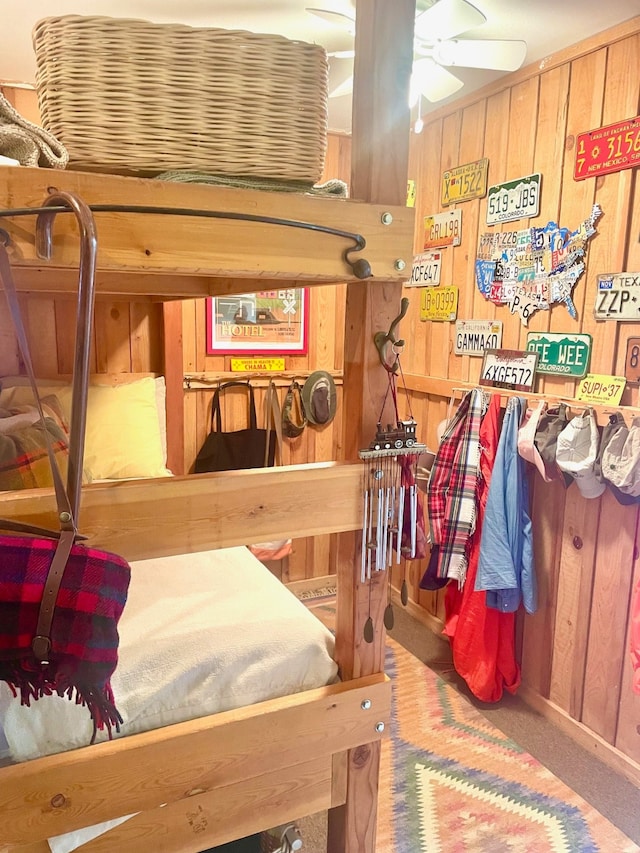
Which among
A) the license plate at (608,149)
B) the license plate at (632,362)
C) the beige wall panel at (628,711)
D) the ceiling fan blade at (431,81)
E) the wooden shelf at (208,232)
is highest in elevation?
the ceiling fan blade at (431,81)

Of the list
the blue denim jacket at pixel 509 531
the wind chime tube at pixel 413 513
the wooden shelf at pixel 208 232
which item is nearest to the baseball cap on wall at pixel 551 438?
the blue denim jacket at pixel 509 531

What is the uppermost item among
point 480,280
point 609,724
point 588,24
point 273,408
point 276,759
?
point 588,24

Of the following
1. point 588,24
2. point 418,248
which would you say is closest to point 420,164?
point 418,248

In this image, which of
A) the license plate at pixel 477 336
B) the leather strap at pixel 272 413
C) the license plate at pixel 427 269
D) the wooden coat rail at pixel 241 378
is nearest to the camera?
the license plate at pixel 477 336

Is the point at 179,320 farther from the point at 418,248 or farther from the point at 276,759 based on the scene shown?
the point at 276,759

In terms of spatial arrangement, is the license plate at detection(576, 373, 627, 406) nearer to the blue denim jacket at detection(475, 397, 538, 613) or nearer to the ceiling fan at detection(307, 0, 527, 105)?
the blue denim jacket at detection(475, 397, 538, 613)

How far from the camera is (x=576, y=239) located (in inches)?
87.1

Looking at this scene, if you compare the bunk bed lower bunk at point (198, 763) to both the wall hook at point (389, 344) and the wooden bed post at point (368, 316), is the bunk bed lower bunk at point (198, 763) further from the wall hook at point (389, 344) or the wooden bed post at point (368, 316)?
the wall hook at point (389, 344)

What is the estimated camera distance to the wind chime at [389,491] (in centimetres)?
100

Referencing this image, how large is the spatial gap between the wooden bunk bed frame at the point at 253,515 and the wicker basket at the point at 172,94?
0.08 m

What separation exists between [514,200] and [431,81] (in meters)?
0.54

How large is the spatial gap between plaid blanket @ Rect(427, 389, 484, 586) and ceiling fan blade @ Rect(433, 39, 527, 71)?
1126 mm

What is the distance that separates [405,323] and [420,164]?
0.75 meters

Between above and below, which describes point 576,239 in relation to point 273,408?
above
